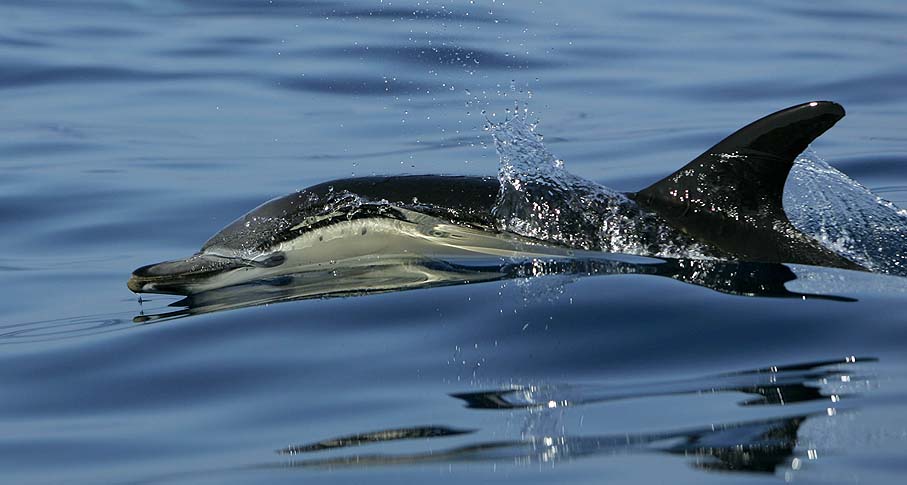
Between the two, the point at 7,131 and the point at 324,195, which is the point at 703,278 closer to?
the point at 324,195

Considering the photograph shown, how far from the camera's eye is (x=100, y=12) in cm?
1995

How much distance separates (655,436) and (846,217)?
4.35 metres

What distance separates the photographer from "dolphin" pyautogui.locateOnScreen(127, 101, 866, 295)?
22.1 ft

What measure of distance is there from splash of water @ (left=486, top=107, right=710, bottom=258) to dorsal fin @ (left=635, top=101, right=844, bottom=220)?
19 cm

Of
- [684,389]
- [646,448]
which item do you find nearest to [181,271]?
[684,389]

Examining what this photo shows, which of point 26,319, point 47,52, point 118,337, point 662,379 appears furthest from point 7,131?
point 662,379

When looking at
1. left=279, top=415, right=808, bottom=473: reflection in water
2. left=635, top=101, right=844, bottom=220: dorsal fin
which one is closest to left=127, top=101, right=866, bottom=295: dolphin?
left=635, top=101, right=844, bottom=220: dorsal fin

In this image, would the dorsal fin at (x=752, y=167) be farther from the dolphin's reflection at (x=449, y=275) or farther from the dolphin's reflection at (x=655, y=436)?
the dolphin's reflection at (x=655, y=436)

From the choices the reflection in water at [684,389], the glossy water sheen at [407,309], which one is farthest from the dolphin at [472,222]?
the reflection in water at [684,389]

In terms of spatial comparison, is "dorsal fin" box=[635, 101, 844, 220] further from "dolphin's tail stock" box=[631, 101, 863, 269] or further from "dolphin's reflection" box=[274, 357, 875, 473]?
"dolphin's reflection" box=[274, 357, 875, 473]

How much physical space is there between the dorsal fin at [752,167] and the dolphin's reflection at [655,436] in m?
1.91

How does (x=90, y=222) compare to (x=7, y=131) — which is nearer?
(x=90, y=222)

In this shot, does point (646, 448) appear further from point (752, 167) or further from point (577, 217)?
point (577, 217)

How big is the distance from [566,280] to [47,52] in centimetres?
1200
